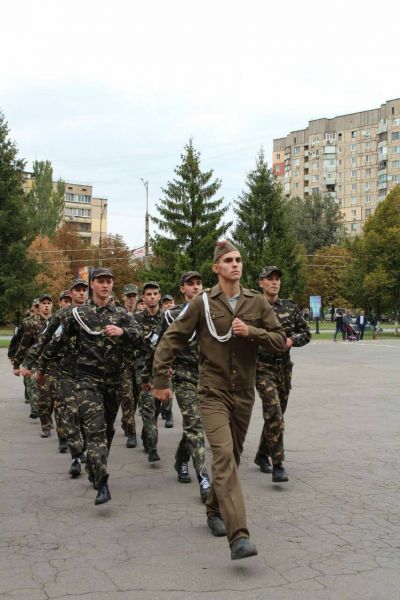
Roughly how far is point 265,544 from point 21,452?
440 cm

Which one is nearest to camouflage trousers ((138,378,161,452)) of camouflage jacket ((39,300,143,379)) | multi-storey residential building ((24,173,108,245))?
camouflage jacket ((39,300,143,379))

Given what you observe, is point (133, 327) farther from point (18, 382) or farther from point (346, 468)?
point (18, 382)

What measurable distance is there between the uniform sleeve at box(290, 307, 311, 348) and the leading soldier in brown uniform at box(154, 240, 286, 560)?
68.0 inches

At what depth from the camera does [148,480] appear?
23.0 ft

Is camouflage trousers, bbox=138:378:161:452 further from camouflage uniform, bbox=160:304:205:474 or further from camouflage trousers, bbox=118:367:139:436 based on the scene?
camouflage uniform, bbox=160:304:205:474

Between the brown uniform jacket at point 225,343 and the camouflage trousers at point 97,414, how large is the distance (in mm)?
1074

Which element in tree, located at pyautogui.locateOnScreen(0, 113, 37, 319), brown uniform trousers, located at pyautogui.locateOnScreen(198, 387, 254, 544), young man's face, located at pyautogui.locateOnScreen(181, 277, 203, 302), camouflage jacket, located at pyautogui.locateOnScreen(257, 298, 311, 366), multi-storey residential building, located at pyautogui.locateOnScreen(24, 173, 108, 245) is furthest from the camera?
multi-storey residential building, located at pyautogui.locateOnScreen(24, 173, 108, 245)

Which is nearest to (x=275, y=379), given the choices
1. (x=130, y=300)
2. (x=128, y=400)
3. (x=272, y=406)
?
(x=272, y=406)

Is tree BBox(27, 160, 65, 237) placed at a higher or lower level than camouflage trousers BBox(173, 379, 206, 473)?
higher

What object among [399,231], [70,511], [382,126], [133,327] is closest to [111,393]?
[133,327]

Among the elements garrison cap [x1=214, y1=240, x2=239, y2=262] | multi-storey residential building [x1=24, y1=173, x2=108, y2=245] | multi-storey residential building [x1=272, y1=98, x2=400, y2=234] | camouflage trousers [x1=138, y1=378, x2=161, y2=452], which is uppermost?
multi-storey residential building [x1=272, y1=98, x2=400, y2=234]

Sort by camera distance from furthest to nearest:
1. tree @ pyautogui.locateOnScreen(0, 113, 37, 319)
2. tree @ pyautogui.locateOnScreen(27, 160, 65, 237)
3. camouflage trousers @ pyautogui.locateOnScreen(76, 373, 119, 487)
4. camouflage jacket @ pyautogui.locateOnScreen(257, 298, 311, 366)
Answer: tree @ pyautogui.locateOnScreen(27, 160, 65, 237) < tree @ pyautogui.locateOnScreen(0, 113, 37, 319) < camouflage jacket @ pyautogui.locateOnScreen(257, 298, 311, 366) < camouflage trousers @ pyautogui.locateOnScreen(76, 373, 119, 487)

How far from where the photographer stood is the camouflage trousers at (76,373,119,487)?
230 inches

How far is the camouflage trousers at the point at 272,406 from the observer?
22.0 feet
